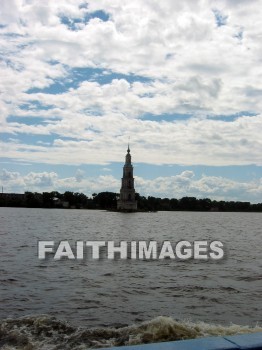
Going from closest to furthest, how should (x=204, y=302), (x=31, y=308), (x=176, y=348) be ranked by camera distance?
(x=176, y=348) < (x=31, y=308) < (x=204, y=302)

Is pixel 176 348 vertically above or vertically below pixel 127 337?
above

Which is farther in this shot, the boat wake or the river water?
the river water

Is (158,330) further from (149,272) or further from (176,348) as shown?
(149,272)

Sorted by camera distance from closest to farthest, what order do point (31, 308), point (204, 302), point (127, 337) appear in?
point (127, 337), point (31, 308), point (204, 302)

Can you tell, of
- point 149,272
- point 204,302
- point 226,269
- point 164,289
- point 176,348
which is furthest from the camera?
point 226,269

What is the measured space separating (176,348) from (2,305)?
11690 mm

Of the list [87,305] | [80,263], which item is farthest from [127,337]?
[80,263]

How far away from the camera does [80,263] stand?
26562 millimetres

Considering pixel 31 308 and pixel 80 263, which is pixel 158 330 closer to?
pixel 31 308

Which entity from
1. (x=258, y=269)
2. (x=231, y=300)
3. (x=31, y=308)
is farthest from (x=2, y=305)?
(x=258, y=269)

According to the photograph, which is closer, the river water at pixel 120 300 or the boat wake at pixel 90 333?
the boat wake at pixel 90 333

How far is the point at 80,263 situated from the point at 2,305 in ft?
36.4

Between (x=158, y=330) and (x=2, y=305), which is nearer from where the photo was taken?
(x=158, y=330)

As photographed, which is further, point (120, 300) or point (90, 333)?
point (120, 300)
